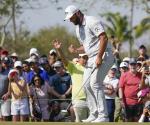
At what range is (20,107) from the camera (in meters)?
19.5

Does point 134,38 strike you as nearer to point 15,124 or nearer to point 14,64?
point 14,64

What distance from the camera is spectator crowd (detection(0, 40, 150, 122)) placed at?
18469 mm

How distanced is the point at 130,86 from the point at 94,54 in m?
4.51

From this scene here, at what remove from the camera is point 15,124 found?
13.9 metres

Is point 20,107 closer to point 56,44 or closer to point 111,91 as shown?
point 111,91

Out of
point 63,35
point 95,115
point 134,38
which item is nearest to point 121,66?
point 95,115

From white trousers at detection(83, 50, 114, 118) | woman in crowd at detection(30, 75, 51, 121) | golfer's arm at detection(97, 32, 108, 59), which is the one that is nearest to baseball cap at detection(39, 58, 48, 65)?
woman in crowd at detection(30, 75, 51, 121)

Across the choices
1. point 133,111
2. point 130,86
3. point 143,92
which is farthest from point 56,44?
point 133,111

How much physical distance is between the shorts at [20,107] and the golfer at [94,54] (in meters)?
4.75

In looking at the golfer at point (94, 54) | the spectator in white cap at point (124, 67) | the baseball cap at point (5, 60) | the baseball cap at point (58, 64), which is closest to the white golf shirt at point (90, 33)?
the golfer at point (94, 54)

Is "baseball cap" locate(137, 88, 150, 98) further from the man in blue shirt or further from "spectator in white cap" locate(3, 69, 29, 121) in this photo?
"spectator in white cap" locate(3, 69, 29, 121)

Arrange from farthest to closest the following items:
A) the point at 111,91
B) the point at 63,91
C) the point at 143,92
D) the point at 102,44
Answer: the point at 63,91, the point at 111,91, the point at 143,92, the point at 102,44

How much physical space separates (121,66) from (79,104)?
7.08 ft

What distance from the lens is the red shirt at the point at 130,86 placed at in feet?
62.4
